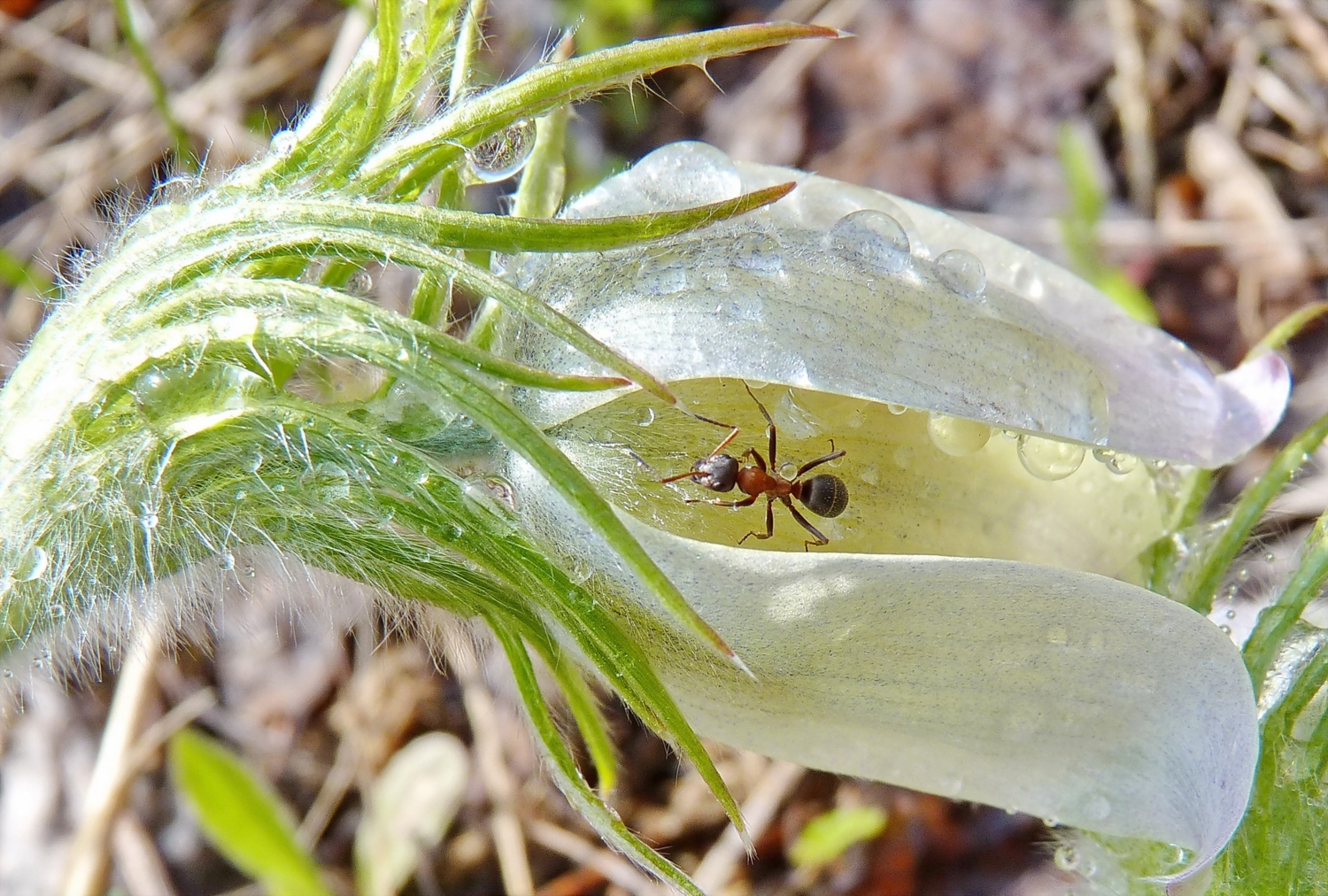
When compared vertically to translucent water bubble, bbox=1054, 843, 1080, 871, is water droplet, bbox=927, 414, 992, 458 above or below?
above

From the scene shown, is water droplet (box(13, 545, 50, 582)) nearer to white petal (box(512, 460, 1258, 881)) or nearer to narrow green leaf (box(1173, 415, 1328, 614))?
white petal (box(512, 460, 1258, 881))

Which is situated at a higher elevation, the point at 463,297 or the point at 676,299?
the point at 676,299

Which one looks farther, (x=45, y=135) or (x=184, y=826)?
(x=45, y=135)

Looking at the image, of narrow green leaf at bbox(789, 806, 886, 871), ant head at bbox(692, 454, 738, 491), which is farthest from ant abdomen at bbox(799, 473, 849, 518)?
narrow green leaf at bbox(789, 806, 886, 871)

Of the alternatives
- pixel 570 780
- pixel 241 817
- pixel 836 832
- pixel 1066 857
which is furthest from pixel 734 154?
pixel 570 780

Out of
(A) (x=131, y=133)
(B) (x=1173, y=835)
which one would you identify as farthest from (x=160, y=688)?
(B) (x=1173, y=835)

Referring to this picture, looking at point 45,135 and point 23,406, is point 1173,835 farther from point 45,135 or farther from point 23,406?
point 45,135
